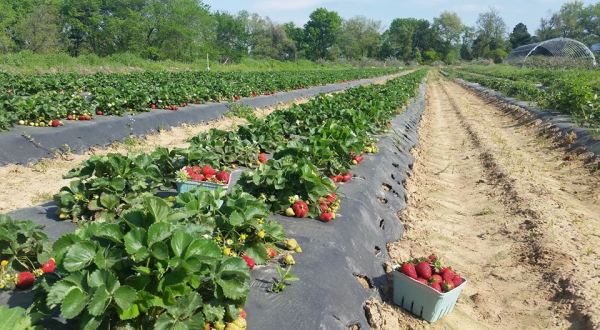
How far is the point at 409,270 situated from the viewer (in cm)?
390

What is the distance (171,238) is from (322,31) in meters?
111

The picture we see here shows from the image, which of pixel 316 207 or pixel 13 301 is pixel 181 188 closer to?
pixel 316 207

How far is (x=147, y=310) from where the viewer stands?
2582 millimetres

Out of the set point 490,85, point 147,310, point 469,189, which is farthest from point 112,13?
point 147,310

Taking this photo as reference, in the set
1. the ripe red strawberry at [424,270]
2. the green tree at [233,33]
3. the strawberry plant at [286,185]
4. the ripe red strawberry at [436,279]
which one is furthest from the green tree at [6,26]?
the ripe red strawberry at [436,279]

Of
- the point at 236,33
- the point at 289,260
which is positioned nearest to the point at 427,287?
the point at 289,260

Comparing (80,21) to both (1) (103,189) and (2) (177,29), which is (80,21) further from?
(1) (103,189)

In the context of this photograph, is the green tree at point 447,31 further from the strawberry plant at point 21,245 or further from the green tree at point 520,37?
the strawberry plant at point 21,245

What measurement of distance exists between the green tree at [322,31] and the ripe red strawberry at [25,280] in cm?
10568

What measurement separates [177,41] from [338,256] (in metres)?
53.0

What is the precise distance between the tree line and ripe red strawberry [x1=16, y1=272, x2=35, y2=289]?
45990 mm

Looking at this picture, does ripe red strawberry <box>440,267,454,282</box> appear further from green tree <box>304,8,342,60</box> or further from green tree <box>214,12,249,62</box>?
green tree <box>304,8,342,60</box>

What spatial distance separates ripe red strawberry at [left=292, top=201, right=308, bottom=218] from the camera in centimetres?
475

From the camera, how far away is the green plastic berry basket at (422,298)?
3.80 meters
